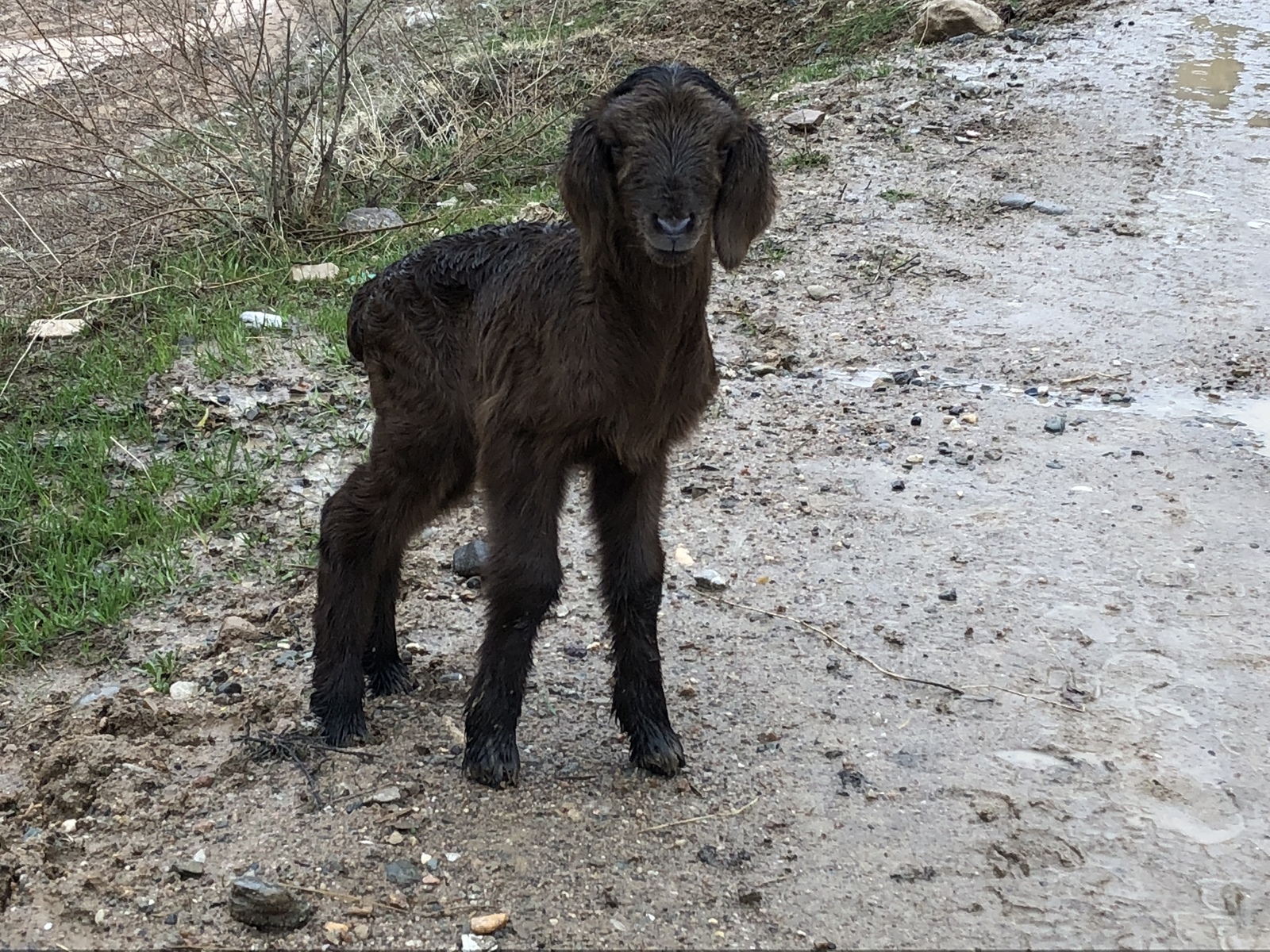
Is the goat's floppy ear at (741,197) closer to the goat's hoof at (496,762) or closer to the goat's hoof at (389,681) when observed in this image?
the goat's hoof at (496,762)

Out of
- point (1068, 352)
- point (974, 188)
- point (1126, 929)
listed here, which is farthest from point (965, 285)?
point (1126, 929)

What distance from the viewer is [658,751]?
4160 mm

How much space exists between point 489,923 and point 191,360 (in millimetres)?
4683

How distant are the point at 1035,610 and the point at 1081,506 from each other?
0.89 meters

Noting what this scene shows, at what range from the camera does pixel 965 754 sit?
4.23 metres

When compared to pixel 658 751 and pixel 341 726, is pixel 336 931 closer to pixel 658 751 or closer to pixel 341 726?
pixel 341 726

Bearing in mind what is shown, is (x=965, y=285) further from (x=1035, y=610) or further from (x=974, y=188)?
(x=1035, y=610)

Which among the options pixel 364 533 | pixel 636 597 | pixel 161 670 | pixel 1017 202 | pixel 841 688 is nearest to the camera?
pixel 636 597

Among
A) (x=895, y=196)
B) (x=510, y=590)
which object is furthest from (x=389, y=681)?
(x=895, y=196)

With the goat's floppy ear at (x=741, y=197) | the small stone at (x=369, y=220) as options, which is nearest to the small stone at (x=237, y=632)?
the goat's floppy ear at (x=741, y=197)

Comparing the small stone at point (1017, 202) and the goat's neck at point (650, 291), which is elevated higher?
the goat's neck at point (650, 291)

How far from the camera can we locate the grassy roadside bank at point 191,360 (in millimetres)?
5555

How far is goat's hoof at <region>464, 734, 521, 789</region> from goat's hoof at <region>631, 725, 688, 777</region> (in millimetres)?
413

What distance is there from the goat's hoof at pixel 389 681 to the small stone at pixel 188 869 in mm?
1122
